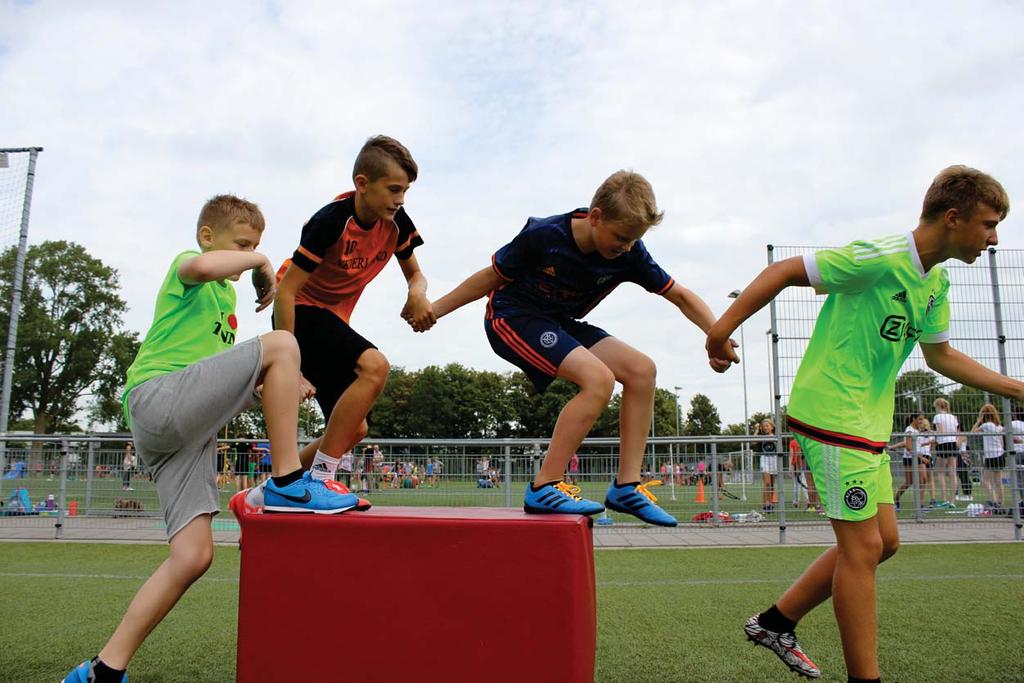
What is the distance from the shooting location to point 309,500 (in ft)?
9.12

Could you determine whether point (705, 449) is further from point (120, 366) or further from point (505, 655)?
point (120, 366)

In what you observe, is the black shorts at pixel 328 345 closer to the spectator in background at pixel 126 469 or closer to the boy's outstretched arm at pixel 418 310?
the boy's outstretched arm at pixel 418 310

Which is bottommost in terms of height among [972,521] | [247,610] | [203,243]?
[972,521]

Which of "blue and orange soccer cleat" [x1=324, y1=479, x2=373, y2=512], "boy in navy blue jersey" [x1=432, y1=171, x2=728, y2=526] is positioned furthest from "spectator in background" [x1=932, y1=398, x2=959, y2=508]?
"blue and orange soccer cleat" [x1=324, y1=479, x2=373, y2=512]

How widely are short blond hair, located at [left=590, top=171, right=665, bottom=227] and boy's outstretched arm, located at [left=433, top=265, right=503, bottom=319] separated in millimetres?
634

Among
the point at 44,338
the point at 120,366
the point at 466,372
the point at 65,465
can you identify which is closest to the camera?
the point at 65,465

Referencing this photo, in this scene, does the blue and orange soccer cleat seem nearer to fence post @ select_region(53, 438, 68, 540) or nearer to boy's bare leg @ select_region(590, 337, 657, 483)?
boy's bare leg @ select_region(590, 337, 657, 483)

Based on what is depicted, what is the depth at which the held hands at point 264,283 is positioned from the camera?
10.6 ft

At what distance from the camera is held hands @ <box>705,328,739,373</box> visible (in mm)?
3357

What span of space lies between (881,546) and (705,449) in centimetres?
726

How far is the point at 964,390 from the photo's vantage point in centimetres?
1034

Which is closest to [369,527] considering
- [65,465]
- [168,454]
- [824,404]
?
[168,454]

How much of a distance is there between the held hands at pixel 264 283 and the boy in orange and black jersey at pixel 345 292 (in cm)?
11

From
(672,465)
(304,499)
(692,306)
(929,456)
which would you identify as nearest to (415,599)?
(304,499)
